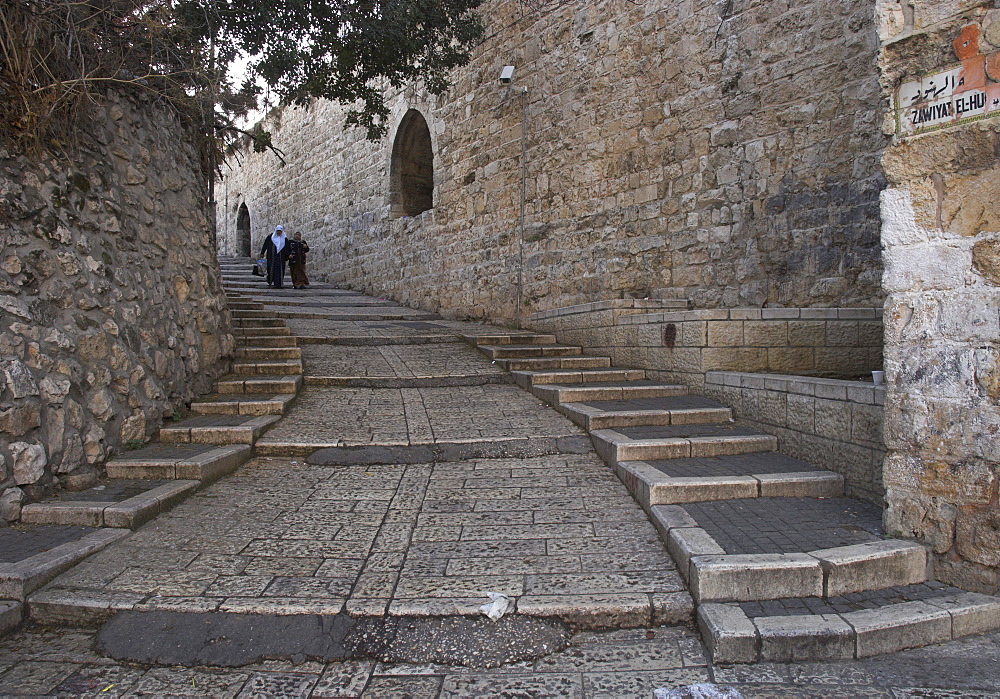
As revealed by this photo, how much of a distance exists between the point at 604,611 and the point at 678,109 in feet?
21.6

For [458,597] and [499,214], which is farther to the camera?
[499,214]

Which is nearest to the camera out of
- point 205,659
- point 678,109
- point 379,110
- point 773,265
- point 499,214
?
point 205,659

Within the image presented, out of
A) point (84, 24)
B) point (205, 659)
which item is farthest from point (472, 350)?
point (205, 659)

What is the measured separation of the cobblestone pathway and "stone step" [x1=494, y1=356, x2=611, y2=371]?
2.09m

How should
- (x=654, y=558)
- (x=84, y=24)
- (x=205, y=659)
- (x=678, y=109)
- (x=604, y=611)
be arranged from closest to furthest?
(x=205, y=659) < (x=604, y=611) < (x=654, y=558) < (x=84, y=24) < (x=678, y=109)

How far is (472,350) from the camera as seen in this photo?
784 centimetres

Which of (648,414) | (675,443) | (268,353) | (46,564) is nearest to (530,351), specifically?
(648,414)

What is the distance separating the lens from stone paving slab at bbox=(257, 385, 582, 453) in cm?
473

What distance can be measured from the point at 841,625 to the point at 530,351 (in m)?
5.25

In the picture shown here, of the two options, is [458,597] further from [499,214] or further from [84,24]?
[499,214]

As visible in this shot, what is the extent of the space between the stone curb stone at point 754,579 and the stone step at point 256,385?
4.17 m

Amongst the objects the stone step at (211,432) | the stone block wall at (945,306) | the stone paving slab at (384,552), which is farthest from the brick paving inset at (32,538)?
the stone block wall at (945,306)

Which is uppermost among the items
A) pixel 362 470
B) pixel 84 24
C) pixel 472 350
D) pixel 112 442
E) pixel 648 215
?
pixel 84 24

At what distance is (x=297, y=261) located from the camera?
1386 cm
